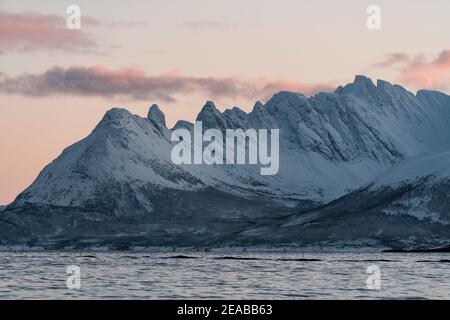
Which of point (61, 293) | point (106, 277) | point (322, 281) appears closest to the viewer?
point (61, 293)

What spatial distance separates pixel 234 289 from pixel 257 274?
144ft

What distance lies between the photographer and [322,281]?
154000 millimetres

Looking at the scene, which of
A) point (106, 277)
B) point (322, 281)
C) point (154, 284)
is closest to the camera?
point (154, 284)

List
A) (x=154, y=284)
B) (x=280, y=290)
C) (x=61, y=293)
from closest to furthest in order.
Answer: (x=61, y=293)
(x=280, y=290)
(x=154, y=284)

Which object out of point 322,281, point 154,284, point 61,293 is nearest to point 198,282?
point 154,284

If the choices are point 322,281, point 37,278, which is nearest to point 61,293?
point 37,278
